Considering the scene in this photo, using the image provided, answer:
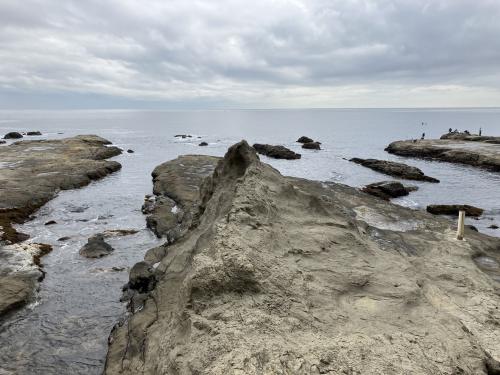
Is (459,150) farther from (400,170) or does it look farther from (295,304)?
(295,304)

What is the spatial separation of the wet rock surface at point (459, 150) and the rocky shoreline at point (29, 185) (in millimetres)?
58228

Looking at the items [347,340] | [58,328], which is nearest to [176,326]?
[347,340]

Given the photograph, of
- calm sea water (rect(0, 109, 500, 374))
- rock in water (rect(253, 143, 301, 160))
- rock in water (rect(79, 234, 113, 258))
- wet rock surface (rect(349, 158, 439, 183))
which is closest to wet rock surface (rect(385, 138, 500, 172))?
calm sea water (rect(0, 109, 500, 374))

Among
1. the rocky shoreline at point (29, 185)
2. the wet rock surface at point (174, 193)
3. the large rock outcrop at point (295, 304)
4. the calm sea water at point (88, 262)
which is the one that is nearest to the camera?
the large rock outcrop at point (295, 304)

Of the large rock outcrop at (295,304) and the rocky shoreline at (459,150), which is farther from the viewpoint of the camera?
the rocky shoreline at (459,150)

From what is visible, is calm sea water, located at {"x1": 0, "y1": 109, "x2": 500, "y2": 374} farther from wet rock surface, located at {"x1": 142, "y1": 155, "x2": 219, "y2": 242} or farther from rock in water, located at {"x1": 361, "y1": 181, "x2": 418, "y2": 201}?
rock in water, located at {"x1": 361, "y1": 181, "x2": 418, "y2": 201}

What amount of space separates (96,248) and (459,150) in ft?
235

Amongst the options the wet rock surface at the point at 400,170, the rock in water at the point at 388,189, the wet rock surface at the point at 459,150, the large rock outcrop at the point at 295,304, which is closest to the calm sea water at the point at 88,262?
the rock in water at the point at 388,189

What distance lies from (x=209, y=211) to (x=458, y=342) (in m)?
9.90

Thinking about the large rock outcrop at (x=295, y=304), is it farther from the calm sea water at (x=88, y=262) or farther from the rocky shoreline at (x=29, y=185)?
the rocky shoreline at (x=29, y=185)

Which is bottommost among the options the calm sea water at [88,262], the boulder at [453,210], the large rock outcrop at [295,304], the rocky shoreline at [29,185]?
the calm sea water at [88,262]

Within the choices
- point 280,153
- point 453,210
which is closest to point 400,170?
point 453,210

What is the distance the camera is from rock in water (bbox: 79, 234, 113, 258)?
83.4ft

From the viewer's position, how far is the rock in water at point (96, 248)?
25.4m
